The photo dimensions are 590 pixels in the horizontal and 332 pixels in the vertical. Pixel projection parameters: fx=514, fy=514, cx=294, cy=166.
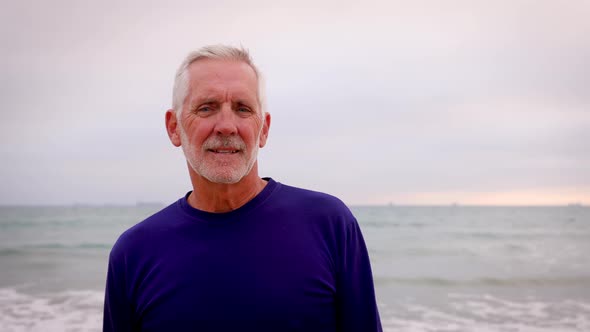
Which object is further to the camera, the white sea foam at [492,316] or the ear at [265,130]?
the white sea foam at [492,316]

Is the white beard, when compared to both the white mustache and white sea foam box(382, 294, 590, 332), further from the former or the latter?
white sea foam box(382, 294, 590, 332)

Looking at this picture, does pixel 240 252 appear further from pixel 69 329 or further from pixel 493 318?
pixel 493 318

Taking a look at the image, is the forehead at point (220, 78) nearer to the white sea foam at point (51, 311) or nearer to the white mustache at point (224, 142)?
the white mustache at point (224, 142)

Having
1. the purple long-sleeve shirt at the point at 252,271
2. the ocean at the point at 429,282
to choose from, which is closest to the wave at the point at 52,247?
the ocean at the point at 429,282

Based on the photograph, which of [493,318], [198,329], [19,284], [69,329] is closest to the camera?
[198,329]

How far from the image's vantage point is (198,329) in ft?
5.85

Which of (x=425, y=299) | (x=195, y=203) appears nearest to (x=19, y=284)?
(x=425, y=299)

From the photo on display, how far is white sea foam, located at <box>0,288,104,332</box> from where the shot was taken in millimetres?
8453

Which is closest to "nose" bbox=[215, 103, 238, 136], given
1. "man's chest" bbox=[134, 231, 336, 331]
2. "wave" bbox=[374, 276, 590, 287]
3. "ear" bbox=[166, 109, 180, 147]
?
"ear" bbox=[166, 109, 180, 147]

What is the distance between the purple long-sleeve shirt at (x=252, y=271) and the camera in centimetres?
178

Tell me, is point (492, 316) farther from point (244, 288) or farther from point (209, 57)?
point (209, 57)

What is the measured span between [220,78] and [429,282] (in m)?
13.4

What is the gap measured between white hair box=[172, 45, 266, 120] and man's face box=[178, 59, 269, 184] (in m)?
0.02

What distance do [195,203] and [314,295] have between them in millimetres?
595
